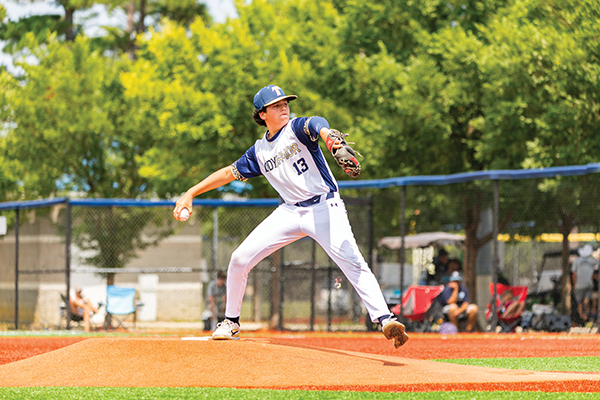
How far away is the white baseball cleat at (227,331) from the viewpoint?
6117 millimetres

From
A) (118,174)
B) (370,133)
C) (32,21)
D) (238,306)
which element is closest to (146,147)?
(118,174)

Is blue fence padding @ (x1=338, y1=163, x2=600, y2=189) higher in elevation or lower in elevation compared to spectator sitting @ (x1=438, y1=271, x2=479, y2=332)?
higher

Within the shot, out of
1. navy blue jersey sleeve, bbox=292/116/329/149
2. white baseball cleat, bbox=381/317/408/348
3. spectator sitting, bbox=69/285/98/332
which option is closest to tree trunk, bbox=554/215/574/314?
spectator sitting, bbox=69/285/98/332

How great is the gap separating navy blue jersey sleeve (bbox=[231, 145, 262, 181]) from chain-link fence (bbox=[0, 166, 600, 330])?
7.03 meters

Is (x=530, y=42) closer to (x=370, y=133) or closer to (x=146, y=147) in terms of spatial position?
(x=370, y=133)

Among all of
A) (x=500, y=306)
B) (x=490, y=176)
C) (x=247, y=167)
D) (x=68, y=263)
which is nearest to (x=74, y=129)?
(x=68, y=263)

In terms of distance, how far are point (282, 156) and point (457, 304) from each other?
8.79 metres

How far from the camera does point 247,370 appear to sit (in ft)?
17.4

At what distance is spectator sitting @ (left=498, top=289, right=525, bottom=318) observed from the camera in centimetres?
1323

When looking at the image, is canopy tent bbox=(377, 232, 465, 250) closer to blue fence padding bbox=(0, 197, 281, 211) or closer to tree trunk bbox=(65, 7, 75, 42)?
blue fence padding bbox=(0, 197, 281, 211)

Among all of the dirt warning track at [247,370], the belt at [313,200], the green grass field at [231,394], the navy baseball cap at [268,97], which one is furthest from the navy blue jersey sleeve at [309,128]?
the green grass field at [231,394]

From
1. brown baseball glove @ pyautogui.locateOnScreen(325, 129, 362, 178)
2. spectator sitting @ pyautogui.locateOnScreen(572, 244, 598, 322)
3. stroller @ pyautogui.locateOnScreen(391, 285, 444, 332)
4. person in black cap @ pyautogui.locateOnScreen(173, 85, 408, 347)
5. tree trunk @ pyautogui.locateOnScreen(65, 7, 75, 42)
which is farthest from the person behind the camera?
tree trunk @ pyautogui.locateOnScreen(65, 7, 75, 42)

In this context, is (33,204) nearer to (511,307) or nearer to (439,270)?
(439,270)

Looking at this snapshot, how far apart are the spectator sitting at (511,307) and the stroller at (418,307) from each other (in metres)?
1.14
